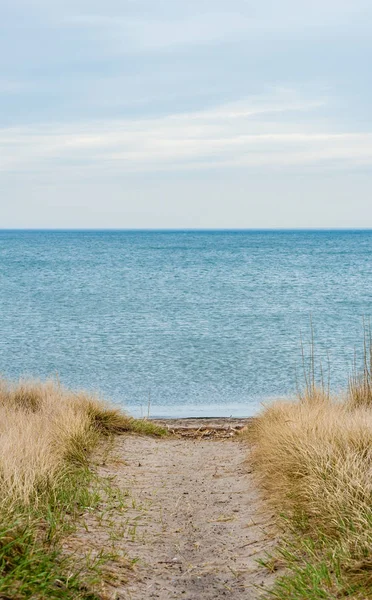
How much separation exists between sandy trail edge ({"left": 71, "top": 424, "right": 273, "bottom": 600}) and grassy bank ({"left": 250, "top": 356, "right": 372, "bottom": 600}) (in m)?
0.27

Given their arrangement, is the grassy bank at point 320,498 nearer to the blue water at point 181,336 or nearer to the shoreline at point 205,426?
the shoreline at point 205,426

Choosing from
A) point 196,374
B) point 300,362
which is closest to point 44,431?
point 196,374

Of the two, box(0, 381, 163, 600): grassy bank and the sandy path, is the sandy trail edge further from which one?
box(0, 381, 163, 600): grassy bank

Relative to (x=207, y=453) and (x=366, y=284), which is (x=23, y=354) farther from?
(x=366, y=284)

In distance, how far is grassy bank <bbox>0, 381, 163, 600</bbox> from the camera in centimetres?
488

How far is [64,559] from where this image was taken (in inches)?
207

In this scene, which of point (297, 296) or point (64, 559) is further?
point (297, 296)

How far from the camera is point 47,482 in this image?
686 cm

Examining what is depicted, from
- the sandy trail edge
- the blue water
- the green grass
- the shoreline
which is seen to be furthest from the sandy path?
the blue water

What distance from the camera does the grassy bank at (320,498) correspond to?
496cm

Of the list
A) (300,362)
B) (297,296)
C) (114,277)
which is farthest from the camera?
(114,277)

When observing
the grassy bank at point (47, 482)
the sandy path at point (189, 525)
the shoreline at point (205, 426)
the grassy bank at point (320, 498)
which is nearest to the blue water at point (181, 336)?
the shoreline at point (205, 426)

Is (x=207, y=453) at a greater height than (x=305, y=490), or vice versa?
(x=305, y=490)

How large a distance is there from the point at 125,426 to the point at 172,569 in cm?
547
